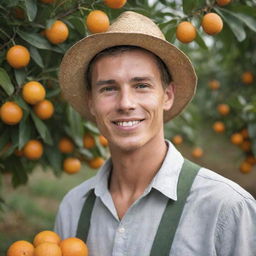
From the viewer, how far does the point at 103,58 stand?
2004mm

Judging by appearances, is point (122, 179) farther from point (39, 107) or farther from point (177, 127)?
point (177, 127)

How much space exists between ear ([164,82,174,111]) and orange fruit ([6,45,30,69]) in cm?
70

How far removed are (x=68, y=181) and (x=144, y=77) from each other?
5869 mm

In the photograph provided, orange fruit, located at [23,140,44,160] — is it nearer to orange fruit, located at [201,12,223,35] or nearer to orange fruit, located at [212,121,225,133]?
orange fruit, located at [201,12,223,35]

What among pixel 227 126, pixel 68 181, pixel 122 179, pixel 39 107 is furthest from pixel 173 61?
pixel 68 181

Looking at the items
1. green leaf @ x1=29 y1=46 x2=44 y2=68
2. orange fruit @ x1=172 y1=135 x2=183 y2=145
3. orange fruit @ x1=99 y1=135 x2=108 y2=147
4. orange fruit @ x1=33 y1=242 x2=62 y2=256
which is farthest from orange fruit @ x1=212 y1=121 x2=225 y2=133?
orange fruit @ x1=33 y1=242 x2=62 y2=256

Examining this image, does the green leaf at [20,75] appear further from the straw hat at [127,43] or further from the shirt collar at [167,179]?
the shirt collar at [167,179]

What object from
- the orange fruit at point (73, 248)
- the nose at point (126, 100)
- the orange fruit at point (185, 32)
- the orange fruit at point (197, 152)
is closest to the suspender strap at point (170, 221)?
the orange fruit at point (73, 248)

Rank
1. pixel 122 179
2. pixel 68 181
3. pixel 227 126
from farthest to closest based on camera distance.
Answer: pixel 68 181 → pixel 227 126 → pixel 122 179

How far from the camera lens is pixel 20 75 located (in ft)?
7.14

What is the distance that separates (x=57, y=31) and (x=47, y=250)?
3.36 feet

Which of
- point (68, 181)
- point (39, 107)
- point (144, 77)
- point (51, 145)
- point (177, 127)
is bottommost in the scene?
point (68, 181)

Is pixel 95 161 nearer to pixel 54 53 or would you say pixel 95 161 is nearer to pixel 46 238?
pixel 54 53

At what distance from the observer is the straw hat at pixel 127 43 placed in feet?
6.26
